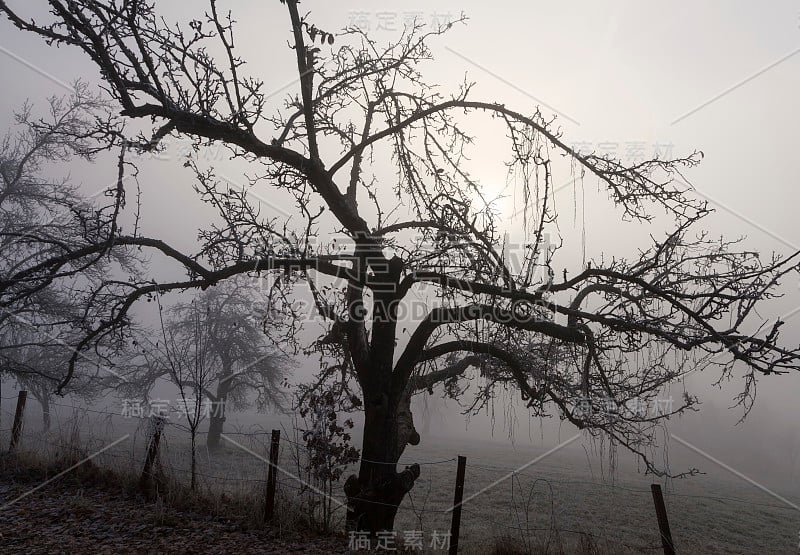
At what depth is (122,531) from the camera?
5.53 m

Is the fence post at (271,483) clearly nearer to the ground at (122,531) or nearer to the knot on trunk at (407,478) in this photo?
the ground at (122,531)

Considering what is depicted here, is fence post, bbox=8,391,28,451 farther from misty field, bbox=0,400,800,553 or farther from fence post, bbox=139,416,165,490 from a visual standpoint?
fence post, bbox=139,416,165,490

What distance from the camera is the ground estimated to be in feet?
16.7

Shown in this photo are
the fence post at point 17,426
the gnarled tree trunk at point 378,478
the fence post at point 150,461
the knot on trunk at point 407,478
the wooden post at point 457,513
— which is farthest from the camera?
the fence post at point 17,426

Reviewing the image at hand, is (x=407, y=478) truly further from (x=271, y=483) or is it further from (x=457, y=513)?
(x=271, y=483)

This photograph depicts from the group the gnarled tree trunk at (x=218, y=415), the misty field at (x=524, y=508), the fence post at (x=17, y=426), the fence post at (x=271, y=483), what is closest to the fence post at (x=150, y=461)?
the misty field at (x=524, y=508)

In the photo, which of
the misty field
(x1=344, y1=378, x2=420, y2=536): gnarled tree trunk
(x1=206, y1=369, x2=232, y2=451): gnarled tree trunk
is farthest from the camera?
(x1=206, y1=369, x2=232, y2=451): gnarled tree trunk

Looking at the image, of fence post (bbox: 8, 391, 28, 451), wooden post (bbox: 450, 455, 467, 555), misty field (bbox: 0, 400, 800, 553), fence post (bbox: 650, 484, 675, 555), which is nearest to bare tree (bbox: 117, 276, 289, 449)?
misty field (bbox: 0, 400, 800, 553)

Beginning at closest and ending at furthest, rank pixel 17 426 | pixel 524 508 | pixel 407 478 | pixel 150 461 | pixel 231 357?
pixel 407 478 < pixel 150 461 < pixel 17 426 < pixel 524 508 < pixel 231 357

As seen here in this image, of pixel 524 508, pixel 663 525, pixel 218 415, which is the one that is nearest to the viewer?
pixel 663 525

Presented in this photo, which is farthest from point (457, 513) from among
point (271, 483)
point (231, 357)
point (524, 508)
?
point (231, 357)

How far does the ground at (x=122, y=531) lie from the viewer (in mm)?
5094

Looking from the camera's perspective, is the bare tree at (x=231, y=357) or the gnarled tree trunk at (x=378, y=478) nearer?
the gnarled tree trunk at (x=378, y=478)

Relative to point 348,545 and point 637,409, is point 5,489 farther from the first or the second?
point 637,409
